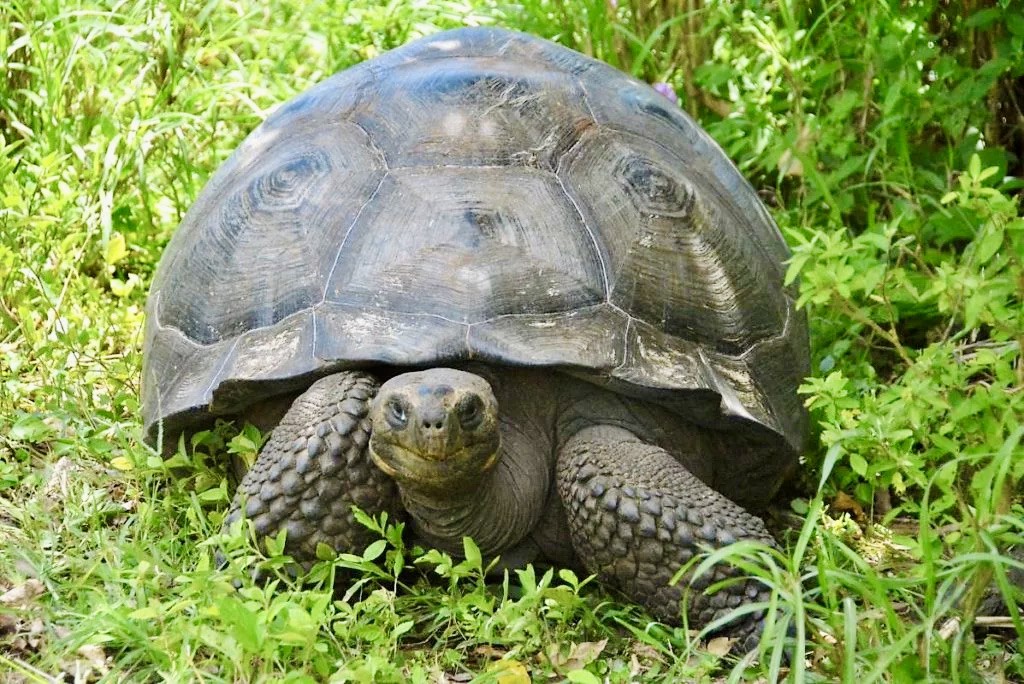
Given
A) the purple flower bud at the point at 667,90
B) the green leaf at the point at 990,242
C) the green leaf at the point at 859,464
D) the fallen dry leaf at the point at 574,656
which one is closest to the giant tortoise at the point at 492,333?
the fallen dry leaf at the point at 574,656

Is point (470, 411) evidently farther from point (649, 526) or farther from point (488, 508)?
point (649, 526)

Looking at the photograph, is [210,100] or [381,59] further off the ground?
[381,59]

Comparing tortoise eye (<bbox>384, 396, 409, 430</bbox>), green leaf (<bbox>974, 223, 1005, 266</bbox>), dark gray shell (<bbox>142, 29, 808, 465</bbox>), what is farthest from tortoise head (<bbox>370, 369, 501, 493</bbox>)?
green leaf (<bbox>974, 223, 1005, 266</bbox>)

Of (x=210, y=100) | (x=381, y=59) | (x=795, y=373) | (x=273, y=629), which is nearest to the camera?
(x=273, y=629)

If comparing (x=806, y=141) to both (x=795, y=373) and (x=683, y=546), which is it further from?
(x=683, y=546)

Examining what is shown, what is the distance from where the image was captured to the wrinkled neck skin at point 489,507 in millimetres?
3395

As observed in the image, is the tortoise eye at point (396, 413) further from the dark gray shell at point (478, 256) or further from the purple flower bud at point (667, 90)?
the purple flower bud at point (667, 90)

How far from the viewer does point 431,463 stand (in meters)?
3.22

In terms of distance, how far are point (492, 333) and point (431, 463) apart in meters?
0.38

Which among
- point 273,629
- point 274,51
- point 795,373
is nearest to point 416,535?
point 273,629

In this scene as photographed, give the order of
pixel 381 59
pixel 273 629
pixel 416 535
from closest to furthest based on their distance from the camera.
A: 1. pixel 273 629
2. pixel 416 535
3. pixel 381 59

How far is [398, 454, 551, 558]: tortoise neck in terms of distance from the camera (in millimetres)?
3398

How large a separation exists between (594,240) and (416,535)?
93 centimetres

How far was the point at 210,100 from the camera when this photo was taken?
222 inches
